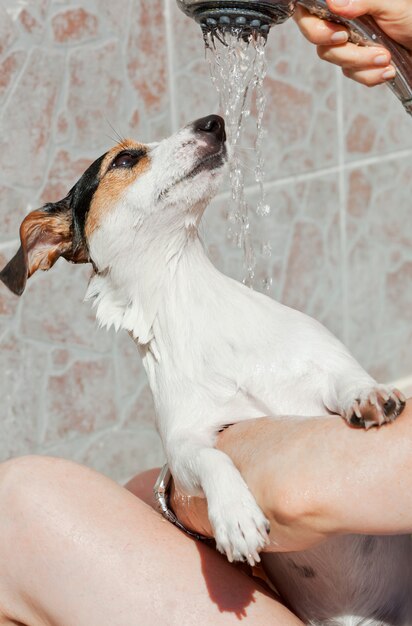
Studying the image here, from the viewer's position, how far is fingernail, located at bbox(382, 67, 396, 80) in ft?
5.13

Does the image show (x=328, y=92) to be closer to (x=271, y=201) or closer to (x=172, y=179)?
(x=271, y=201)

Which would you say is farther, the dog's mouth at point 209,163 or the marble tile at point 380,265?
the marble tile at point 380,265

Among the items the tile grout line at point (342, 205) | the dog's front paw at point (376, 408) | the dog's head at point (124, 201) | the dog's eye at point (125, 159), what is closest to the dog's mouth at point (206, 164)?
the dog's head at point (124, 201)

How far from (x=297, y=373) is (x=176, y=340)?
0.22 m

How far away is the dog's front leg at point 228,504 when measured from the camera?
1398mm

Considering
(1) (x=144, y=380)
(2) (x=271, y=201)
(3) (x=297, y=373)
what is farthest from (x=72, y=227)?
(2) (x=271, y=201)

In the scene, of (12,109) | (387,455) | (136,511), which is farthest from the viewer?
(12,109)

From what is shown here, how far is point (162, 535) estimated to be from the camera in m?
1.59

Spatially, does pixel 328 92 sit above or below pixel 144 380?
above

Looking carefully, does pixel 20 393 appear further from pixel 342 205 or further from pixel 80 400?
pixel 342 205

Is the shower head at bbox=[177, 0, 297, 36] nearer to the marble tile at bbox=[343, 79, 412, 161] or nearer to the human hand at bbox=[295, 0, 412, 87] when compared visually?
the human hand at bbox=[295, 0, 412, 87]

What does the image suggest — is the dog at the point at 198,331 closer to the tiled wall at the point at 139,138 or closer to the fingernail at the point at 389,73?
the fingernail at the point at 389,73

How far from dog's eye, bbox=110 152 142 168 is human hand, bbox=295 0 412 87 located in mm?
445

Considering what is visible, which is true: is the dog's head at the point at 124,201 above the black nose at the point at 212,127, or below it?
below
